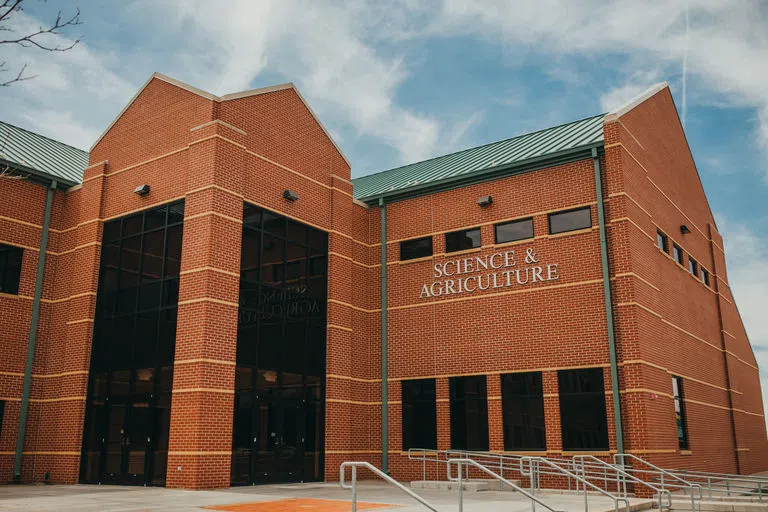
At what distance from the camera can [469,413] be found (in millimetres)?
19844

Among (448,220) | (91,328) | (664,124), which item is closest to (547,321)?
(448,220)

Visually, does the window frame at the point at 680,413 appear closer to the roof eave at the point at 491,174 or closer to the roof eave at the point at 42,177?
the roof eave at the point at 491,174

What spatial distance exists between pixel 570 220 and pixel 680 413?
251 inches

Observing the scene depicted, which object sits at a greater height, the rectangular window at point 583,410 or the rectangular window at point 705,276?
the rectangular window at point 705,276

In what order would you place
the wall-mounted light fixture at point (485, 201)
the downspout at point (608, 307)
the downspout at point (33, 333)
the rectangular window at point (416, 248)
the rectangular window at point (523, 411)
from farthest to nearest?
the rectangular window at point (416, 248), the wall-mounted light fixture at point (485, 201), the downspout at point (33, 333), the rectangular window at point (523, 411), the downspout at point (608, 307)

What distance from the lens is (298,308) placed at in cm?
2000

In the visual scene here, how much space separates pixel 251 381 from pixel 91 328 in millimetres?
5010

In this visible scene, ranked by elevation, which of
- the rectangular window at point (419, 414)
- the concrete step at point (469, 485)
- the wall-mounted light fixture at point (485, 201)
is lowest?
the concrete step at point (469, 485)

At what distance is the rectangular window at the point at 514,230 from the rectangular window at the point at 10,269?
537 inches

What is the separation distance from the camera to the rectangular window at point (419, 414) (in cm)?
2048

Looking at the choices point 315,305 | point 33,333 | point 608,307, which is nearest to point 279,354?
point 315,305

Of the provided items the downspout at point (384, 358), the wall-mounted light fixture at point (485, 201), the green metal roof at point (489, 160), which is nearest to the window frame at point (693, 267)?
the green metal roof at point (489, 160)

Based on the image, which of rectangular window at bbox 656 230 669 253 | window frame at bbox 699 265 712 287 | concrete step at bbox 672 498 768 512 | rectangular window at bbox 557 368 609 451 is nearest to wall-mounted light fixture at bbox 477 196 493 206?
rectangular window at bbox 656 230 669 253

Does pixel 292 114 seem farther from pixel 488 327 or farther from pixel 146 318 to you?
A: pixel 488 327
